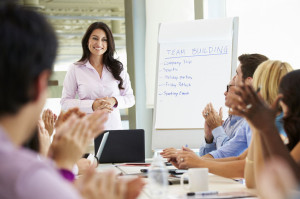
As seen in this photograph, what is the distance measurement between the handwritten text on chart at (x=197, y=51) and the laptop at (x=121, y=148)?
1399 mm

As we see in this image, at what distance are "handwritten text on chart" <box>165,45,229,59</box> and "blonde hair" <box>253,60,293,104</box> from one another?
2285 millimetres

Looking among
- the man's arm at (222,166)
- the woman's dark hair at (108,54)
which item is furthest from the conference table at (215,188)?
the woman's dark hair at (108,54)

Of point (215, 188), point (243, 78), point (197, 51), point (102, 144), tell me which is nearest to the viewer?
point (215, 188)

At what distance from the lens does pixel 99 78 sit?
172 inches

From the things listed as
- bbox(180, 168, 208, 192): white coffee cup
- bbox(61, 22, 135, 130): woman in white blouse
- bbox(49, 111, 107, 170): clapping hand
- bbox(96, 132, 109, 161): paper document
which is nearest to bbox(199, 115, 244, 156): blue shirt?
bbox(96, 132, 109, 161): paper document

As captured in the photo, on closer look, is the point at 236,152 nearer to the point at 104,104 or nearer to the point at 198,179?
the point at 198,179

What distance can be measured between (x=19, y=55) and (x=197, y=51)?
385cm

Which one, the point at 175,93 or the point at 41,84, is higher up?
the point at 41,84

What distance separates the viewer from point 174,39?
474 centimetres

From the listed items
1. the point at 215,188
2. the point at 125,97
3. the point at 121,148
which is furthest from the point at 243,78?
the point at 125,97

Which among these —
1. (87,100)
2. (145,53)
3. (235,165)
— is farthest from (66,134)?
(145,53)

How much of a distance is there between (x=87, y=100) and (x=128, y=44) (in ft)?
6.18

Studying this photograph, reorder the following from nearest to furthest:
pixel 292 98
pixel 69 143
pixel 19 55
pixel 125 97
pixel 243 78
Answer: pixel 19 55
pixel 69 143
pixel 292 98
pixel 243 78
pixel 125 97

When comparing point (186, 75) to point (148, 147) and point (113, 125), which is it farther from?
point (148, 147)
